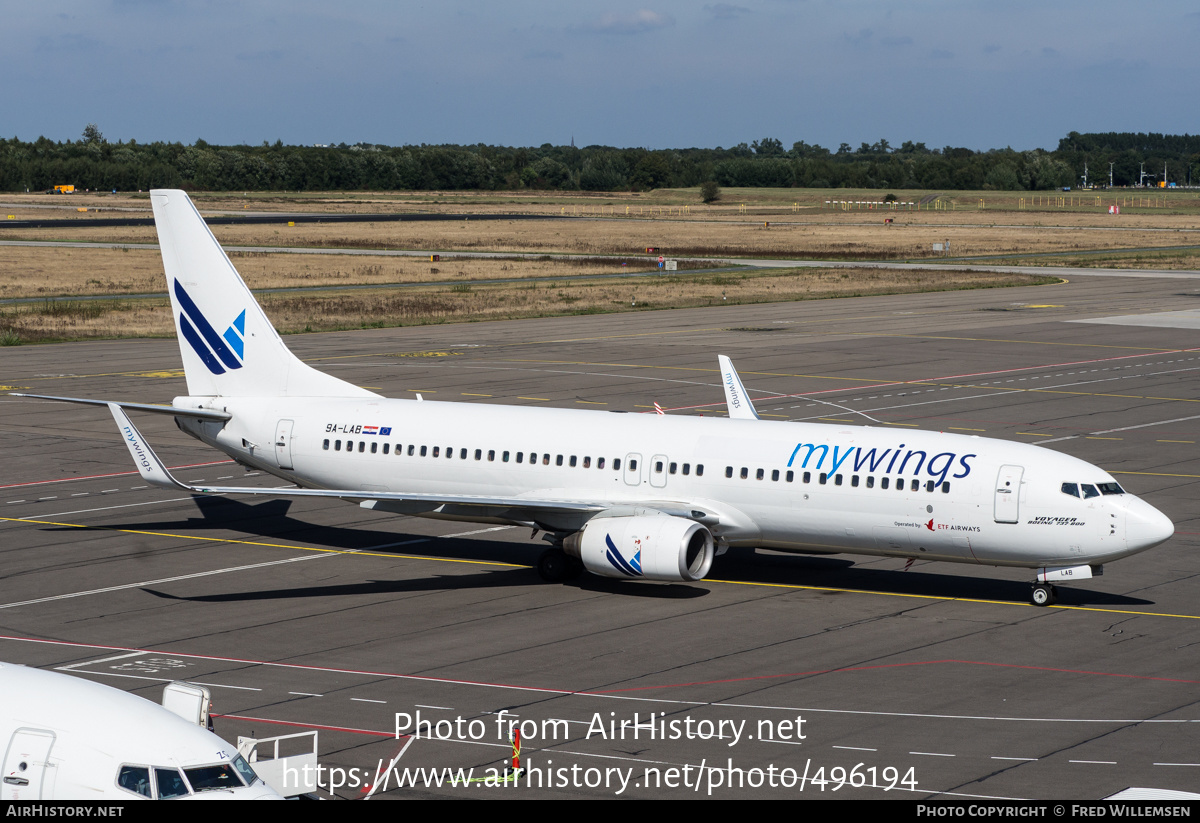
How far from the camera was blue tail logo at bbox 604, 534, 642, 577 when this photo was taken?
106ft

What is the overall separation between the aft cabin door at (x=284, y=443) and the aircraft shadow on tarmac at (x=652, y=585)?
2.52 m

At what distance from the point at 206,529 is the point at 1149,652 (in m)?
25.5

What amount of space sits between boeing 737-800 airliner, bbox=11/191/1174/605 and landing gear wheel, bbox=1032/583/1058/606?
0.15 ft

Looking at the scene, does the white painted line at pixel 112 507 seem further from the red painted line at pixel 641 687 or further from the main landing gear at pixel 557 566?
the main landing gear at pixel 557 566

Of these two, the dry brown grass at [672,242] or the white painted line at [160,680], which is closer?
the white painted line at [160,680]

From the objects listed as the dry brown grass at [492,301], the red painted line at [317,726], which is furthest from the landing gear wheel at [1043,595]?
the dry brown grass at [492,301]

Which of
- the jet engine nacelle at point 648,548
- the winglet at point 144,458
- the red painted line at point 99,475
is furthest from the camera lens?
the red painted line at point 99,475

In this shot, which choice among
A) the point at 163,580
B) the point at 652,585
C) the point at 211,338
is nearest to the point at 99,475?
the point at 211,338

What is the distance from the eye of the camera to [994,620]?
3108 centimetres

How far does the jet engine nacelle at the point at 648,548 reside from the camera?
32.0m

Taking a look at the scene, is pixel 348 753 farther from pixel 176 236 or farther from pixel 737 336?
pixel 737 336

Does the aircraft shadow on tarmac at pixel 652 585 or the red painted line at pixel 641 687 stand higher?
the red painted line at pixel 641 687

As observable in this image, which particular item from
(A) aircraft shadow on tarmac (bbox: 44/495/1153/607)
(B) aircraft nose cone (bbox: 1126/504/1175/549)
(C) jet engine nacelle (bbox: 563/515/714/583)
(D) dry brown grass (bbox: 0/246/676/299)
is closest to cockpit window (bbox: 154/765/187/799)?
(C) jet engine nacelle (bbox: 563/515/714/583)
